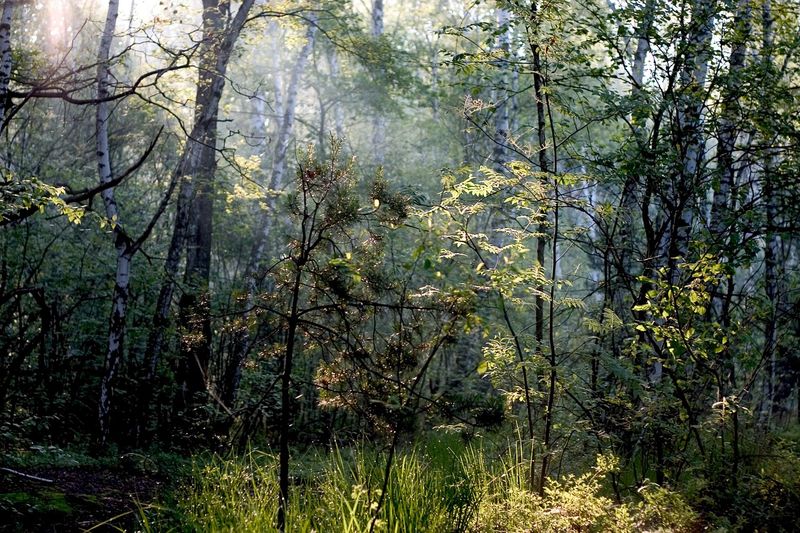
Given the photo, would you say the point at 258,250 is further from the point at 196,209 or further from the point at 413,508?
the point at 413,508

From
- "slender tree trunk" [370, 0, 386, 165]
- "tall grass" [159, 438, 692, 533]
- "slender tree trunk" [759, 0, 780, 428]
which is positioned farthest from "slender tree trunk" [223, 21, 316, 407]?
Result: "slender tree trunk" [759, 0, 780, 428]

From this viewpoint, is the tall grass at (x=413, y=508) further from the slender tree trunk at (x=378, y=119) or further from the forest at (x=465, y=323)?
the slender tree trunk at (x=378, y=119)

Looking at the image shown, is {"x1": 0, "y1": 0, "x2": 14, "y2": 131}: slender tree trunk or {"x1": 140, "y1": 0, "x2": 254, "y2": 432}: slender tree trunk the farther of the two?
{"x1": 140, "y1": 0, "x2": 254, "y2": 432}: slender tree trunk

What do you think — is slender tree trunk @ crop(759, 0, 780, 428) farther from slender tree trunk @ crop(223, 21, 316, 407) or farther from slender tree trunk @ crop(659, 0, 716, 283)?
slender tree trunk @ crop(223, 21, 316, 407)

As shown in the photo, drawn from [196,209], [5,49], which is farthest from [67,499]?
[196,209]

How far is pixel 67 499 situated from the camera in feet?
16.7

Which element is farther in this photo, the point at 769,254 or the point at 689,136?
the point at 769,254

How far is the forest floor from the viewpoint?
455cm

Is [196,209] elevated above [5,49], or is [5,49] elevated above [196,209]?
[5,49]

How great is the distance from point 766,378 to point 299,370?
736 cm

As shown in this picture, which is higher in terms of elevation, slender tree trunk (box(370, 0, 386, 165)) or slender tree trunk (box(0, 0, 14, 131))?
slender tree trunk (box(370, 0, 386, 165))

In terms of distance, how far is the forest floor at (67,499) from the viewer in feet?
14.9

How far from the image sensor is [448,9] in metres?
28.6

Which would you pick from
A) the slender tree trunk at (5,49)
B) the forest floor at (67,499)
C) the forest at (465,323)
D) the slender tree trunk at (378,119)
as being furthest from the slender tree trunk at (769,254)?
the slender tree trunk at (378,119)
